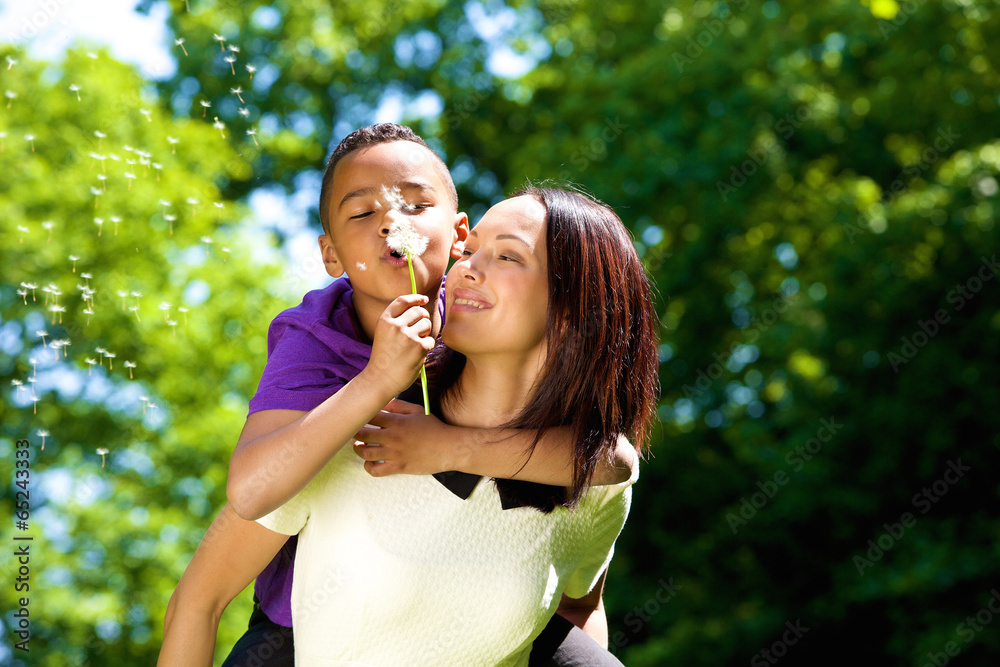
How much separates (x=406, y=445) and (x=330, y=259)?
1.83 feet

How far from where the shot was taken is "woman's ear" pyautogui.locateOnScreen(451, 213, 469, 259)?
7.39ft

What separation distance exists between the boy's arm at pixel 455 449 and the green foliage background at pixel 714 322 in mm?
Answer: 7062

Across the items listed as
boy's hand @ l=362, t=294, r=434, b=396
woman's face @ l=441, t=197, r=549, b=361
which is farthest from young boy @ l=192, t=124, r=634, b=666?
woman's face @ l=441, t=197, r=549, b=361

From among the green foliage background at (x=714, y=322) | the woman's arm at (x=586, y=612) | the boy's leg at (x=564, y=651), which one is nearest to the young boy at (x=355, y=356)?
the boy's leg at (x=564, y=651)

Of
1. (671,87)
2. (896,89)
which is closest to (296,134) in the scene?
(671,87)

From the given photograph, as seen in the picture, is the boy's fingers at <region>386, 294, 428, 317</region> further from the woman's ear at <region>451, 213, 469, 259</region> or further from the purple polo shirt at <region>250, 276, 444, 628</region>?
the woman's ear at <region>451, 213, 469, 259</region>

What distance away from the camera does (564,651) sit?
88.4 inches

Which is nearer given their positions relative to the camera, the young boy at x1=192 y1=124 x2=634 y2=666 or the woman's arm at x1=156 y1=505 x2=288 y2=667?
the young boy at x1=192 y1=124 x2=634 y2=666

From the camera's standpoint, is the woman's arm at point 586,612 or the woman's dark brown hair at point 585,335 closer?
the woman's dark brown hair at point 585,335

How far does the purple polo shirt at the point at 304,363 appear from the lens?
1.94 meters

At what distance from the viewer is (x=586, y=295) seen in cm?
201

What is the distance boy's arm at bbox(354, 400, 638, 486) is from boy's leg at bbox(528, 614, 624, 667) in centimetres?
44

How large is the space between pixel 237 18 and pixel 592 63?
4282mm

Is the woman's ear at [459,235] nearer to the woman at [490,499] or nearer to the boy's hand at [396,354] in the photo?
the woman at [490,499]
